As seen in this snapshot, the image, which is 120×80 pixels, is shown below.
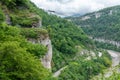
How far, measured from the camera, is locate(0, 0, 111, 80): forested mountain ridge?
30.5m

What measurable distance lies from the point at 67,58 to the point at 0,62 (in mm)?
73496

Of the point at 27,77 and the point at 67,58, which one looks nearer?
the point at 27,77

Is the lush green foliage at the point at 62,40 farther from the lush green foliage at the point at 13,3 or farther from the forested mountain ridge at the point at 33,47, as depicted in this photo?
the lush green foliage at the point at 13,3

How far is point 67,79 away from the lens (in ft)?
272

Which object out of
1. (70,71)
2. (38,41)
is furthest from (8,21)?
(70,71)

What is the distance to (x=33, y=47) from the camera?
1641 inches

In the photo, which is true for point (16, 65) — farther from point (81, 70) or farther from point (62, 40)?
point (62, 40)

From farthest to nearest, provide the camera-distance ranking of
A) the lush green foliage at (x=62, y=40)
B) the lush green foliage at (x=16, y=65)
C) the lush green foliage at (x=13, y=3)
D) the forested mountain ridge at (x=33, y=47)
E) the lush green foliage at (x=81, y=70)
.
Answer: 1. the lush green foliage at (x=62, y=40)
2. the lush green foliage at (x=81, y=70)
3. the lush green foliage at (x=13, y=3)
4. the forested mountain ridge at (x=33, y=47)
5. the lush green foliage at (x=16, y=65)

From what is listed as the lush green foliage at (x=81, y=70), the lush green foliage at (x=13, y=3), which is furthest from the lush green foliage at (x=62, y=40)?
the lush green foliage at (x=13, y=3)

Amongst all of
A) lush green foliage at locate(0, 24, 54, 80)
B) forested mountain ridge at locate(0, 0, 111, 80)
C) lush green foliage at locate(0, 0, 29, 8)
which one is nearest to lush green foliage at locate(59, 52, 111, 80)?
forested mountain ridge at locate(0, 0, 111, 80)

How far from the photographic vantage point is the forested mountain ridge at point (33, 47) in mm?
30531

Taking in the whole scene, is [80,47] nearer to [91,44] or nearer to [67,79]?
[91,44]

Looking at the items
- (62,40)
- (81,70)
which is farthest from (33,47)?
(62,40)

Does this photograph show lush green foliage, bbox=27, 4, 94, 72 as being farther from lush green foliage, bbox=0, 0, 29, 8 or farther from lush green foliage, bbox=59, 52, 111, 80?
lush green foliage, bbox=0, 0, 29, 8
